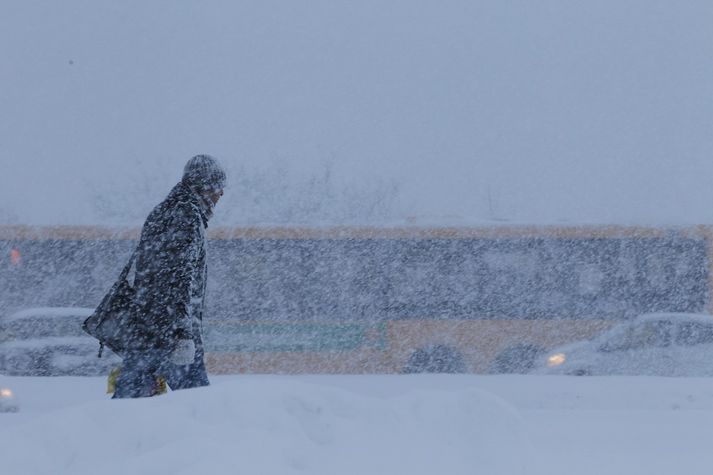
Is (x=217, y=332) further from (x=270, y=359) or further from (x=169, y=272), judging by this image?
(x=169, y=272)

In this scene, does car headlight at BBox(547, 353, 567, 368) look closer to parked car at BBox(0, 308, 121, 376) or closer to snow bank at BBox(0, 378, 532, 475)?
parked car at BBox(0, 308, 121, 376)

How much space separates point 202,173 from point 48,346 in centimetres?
939

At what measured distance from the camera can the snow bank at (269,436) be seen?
2.43m

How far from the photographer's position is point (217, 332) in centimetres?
1357

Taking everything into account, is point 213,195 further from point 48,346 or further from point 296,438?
point 48,346

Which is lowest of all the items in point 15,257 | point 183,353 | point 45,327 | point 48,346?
point 48,346

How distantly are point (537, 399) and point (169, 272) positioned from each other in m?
5.83

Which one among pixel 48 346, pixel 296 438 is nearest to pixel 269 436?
pixel 296 438

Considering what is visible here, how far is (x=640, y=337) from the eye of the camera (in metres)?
11.9

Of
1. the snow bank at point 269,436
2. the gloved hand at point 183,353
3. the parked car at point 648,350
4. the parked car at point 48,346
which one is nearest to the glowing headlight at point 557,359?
the parked car at point 648,350

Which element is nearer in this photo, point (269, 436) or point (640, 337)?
point (269, 436)

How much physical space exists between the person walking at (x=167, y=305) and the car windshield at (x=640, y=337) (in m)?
9.04

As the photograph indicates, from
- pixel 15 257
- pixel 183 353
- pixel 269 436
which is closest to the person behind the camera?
pixel 269 436

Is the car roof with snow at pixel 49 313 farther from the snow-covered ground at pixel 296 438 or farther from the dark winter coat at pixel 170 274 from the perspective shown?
the snow-covered ground at pixel 296 438
